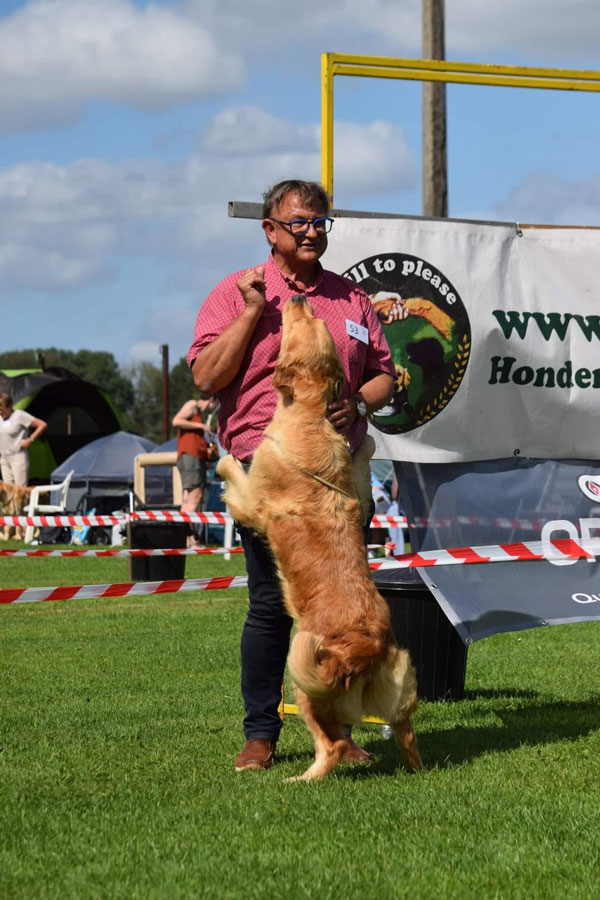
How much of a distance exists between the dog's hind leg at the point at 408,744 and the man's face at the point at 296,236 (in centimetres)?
174

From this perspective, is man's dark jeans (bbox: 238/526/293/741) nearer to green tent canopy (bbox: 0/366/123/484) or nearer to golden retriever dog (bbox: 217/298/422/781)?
golden retriever dog (bbox: 217/298/422/781)

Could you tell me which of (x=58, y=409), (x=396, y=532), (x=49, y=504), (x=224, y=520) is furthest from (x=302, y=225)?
(x=58, y=409)

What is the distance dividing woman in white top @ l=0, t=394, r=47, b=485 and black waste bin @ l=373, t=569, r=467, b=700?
12.3 m

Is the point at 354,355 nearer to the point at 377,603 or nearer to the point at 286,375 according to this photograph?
the point at 286,375

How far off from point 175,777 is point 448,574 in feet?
6.00

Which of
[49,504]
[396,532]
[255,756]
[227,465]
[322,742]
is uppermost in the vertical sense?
[227,465]

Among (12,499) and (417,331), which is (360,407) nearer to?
(417,331)

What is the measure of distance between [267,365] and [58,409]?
79.5 feet

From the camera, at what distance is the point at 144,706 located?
5148 mm

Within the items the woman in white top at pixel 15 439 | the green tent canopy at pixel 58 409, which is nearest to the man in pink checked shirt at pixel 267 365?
the woman in white top at pixel 15 439

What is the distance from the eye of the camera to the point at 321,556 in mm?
3818

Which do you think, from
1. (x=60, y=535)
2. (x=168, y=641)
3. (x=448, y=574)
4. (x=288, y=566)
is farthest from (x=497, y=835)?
(x=60, y=535)

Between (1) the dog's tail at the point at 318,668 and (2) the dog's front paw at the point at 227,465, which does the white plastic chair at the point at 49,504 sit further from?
(1) the dog's tail at the point at 318,668

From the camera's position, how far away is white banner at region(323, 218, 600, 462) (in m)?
5.38
